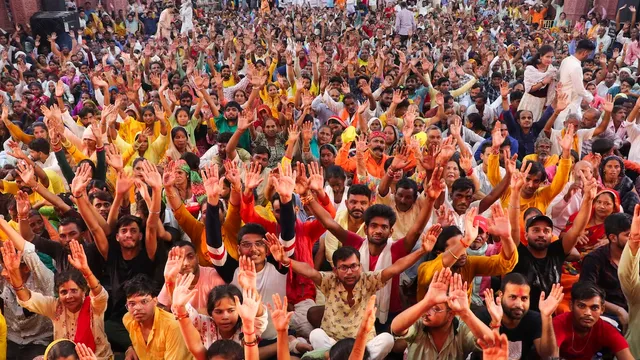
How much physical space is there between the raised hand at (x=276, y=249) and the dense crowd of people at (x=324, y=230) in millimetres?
14

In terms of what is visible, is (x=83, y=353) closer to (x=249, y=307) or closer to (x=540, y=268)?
(x=249, y=307)

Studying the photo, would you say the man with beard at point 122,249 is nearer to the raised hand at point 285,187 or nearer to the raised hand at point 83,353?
the raised hand at point 285,187

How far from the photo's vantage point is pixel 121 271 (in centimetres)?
364

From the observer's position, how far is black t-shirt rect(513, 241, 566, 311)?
11.6 ft

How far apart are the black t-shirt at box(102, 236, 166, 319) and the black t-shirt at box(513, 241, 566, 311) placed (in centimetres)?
231

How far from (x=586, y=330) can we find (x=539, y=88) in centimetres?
469

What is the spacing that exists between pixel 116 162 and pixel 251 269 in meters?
1.80

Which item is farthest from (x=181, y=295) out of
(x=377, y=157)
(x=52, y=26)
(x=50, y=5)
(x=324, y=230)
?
(x=50, y=5)

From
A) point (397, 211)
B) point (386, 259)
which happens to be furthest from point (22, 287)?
point (397, 211)

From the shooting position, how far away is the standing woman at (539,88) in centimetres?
707

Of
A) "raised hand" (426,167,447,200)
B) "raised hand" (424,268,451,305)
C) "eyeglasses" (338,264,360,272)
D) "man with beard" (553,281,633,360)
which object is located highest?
"raised hand" (426,167,447,200)

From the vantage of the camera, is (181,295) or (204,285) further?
(204,285)

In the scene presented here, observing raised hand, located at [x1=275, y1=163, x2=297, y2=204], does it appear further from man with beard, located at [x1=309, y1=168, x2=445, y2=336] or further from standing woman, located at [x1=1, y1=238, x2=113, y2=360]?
standing woman, located at [x1=1, y1=238, x2=113, y2=360]

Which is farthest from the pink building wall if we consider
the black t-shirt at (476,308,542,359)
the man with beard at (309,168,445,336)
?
the black t-shirt at (476,308,542,359)
